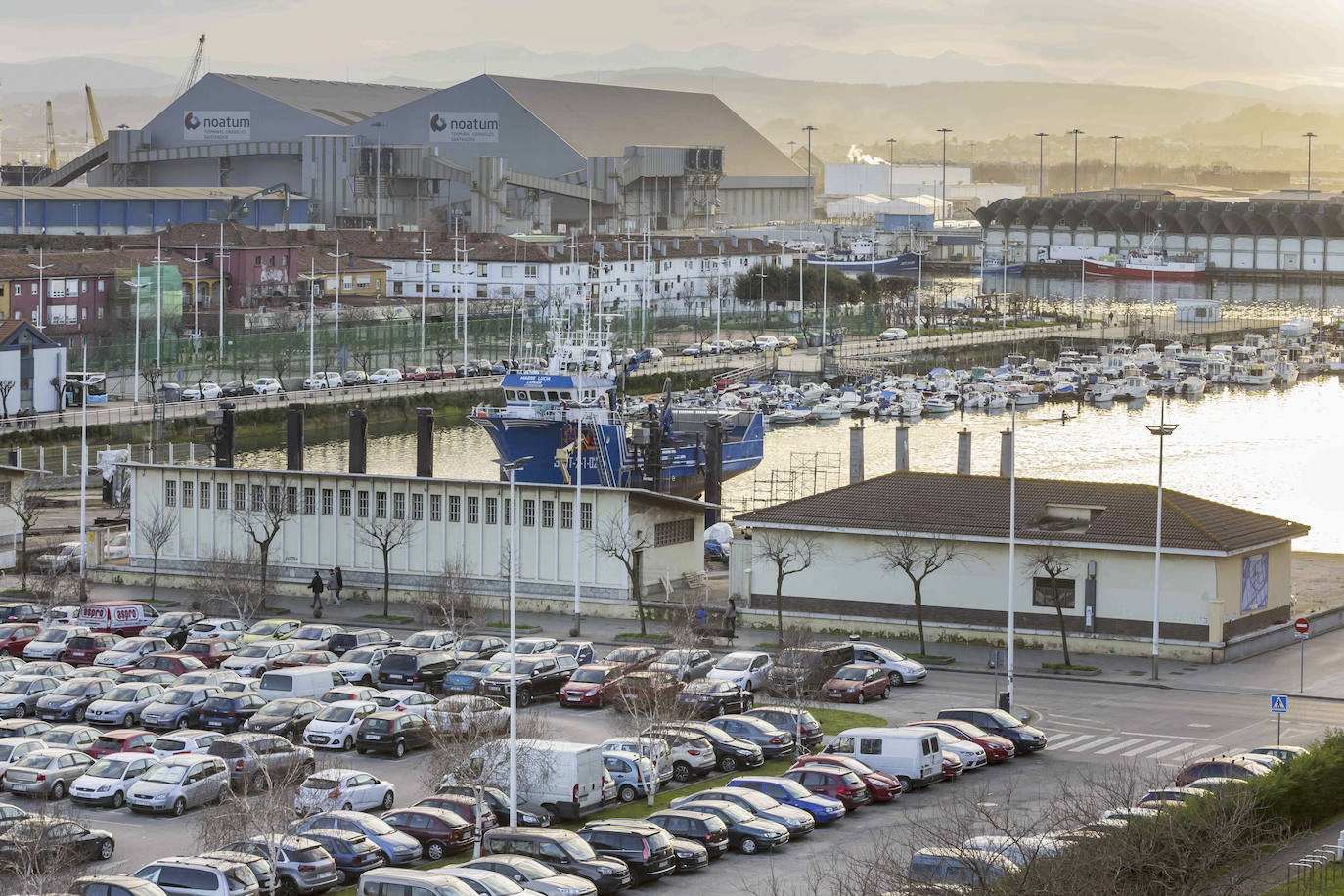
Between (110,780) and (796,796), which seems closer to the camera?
(796,796)

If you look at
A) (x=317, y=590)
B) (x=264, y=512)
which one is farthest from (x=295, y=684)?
(x=264, y=512)

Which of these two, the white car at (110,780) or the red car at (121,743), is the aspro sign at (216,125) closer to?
the red car at (121,743)

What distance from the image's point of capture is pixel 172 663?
91.0 ft

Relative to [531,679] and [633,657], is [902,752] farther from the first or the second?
[633,657]

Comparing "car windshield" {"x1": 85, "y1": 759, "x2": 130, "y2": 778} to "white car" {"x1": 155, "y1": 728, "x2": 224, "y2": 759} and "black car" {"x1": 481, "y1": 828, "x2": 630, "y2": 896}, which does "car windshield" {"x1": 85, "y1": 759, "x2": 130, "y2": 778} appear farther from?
"black car" {"x1": 481, "y1": 828, "x2": 630, "y2": 896}

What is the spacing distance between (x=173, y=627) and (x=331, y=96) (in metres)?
104

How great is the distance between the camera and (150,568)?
121 feet

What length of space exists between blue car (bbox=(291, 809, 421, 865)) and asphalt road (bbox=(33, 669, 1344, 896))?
1.29 m

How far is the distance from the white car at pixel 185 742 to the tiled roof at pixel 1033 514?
12.1 meters

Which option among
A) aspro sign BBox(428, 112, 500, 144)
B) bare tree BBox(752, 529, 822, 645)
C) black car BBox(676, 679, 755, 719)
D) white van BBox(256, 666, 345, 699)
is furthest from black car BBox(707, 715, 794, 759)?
aspro sign BBox(428, 112, 500, 144)

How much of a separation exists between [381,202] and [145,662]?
293 ft

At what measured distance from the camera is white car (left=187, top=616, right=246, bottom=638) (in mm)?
30250

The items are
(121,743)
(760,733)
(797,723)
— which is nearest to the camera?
(121,743)

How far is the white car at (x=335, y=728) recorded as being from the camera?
936 inches
